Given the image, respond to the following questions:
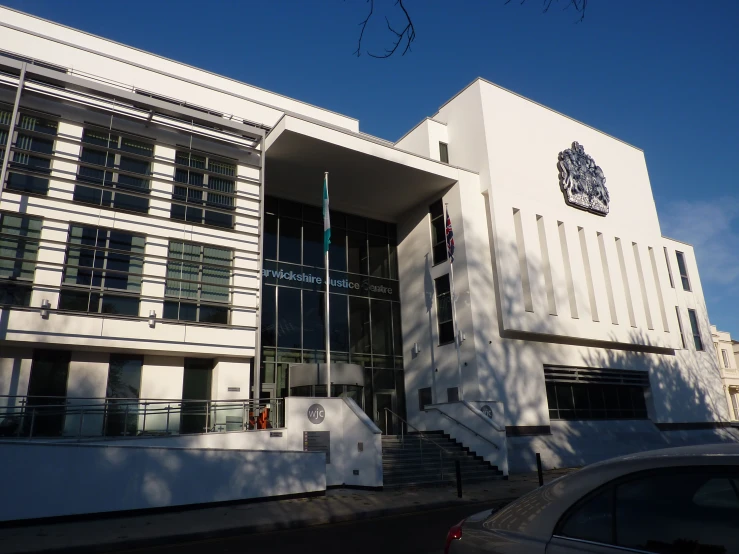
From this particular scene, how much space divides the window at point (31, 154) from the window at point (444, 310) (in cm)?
1626

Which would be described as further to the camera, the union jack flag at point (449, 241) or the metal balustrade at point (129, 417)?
the union jack flag at point (449, 241)

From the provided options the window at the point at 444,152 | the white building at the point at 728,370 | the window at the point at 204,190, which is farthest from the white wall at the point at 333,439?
the white building at the point at 728,370

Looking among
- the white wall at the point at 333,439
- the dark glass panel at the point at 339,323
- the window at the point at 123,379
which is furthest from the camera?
the dark glass panel at the point at 339,323

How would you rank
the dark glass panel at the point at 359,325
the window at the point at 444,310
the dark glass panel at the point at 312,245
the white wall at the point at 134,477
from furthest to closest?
the dark glass panel at the point at 359,325 < the dark glass panel at the point at 312,245 < the window at the point at 444,310 < the white wall at the point at 134,477

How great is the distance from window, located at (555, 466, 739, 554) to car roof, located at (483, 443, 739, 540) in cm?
4

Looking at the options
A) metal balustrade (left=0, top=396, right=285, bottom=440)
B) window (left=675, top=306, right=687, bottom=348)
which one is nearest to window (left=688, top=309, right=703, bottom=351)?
window (left=675, top=306, right=687, bottom=348)

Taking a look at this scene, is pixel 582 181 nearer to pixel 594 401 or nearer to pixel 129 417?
pixel 594 401

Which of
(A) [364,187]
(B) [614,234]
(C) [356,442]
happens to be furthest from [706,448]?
(B) [614,234]

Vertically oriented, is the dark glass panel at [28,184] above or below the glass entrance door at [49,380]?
above

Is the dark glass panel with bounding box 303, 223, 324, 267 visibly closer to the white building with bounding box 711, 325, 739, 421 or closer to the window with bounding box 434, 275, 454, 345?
the window with bounding box 434, 275, 454, 345

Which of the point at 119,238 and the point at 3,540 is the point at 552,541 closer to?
the point at 3,540

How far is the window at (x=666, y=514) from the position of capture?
8.00ft

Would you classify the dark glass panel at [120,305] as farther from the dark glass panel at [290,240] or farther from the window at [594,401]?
the window at [594,401]

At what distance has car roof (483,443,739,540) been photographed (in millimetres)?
2609
